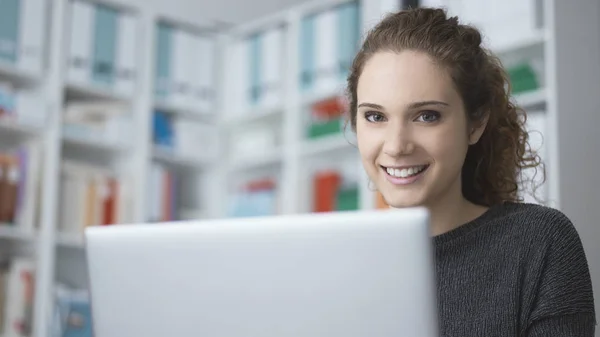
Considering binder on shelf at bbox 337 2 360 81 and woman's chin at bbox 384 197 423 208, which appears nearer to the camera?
woman's chin at bbox 384 197 423 208

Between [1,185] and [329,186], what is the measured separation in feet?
4.60

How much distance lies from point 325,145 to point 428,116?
2.19 m

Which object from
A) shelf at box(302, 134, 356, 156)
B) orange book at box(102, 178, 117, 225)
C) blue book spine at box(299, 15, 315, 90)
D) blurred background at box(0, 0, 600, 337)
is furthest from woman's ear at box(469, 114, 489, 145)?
orange book at box(102, 178, 117, 225)

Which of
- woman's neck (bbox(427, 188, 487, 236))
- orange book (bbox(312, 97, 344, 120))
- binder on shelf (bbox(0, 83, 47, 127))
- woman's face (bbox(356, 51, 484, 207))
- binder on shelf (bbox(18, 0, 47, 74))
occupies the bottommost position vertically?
woman's neck (bbox(427, 188, 487, 236))

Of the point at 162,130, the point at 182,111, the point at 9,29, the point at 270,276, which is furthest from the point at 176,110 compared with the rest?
the point at 270,276

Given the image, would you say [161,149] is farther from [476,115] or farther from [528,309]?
[528,309]

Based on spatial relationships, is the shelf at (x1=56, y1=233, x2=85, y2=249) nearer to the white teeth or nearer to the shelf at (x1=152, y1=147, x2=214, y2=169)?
the shelf at (x1=152, y1=147, x2=214, y2=169)

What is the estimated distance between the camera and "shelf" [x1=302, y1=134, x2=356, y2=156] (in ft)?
11.9

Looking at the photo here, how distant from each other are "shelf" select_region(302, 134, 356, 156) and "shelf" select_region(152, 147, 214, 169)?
0.63 metres

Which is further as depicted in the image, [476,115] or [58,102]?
[58,102]

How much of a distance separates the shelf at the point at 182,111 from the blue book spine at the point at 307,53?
63 centimetres

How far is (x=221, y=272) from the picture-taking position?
933 millimetres

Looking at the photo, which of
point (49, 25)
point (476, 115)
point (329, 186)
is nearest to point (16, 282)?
point (49, 25)

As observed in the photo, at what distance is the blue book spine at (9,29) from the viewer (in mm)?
3391
